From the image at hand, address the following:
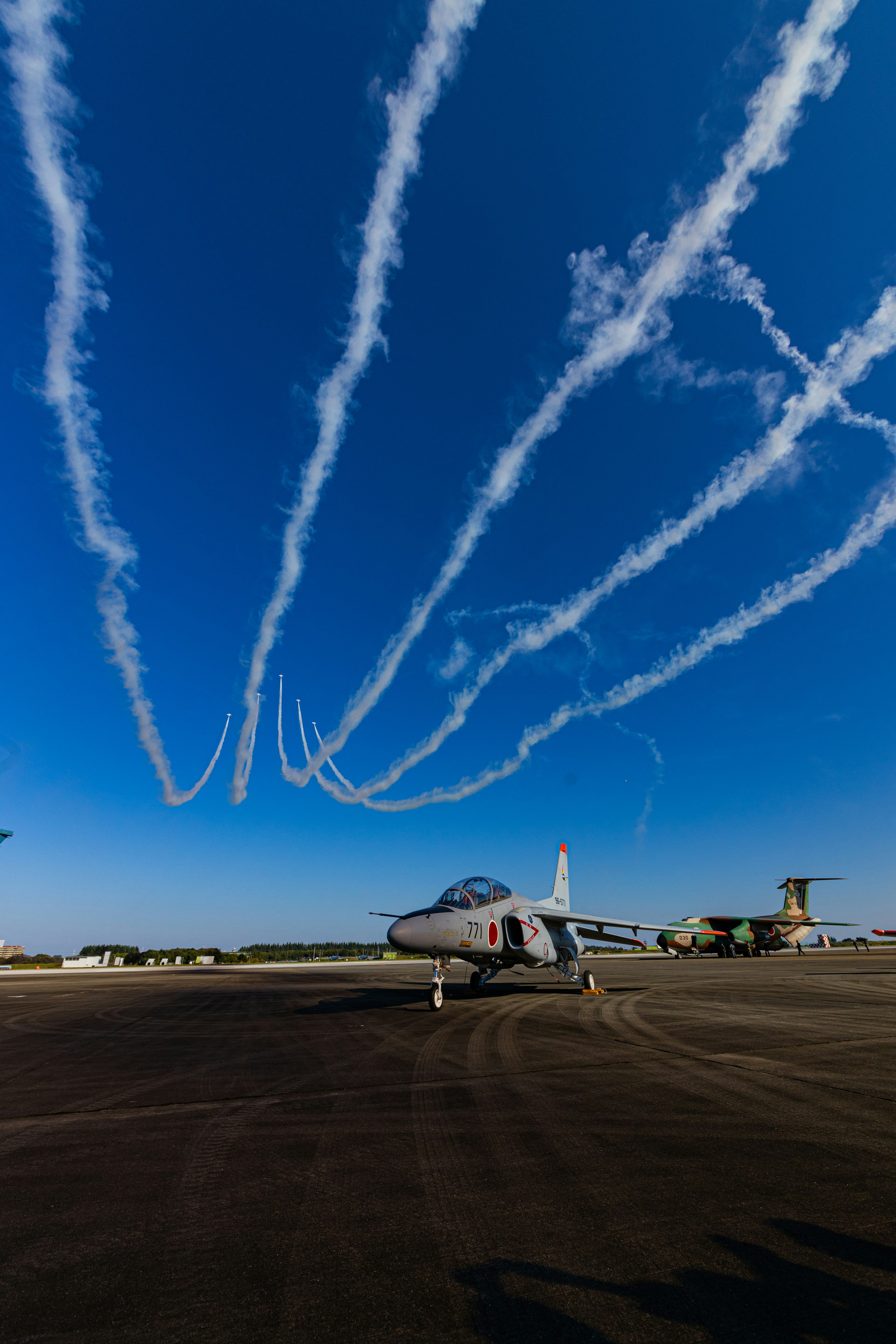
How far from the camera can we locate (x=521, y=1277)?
348cm

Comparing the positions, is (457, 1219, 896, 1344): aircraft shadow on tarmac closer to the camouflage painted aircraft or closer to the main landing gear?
the main landing gear

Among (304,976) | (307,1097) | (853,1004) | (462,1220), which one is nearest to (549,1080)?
(307,1097)

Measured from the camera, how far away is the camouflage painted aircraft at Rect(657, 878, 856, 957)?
49.3 metres

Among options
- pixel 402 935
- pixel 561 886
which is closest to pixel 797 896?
pixel 561 886

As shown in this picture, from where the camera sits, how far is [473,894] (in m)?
18.6

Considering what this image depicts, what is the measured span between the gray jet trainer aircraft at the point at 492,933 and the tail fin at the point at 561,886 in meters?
6.48

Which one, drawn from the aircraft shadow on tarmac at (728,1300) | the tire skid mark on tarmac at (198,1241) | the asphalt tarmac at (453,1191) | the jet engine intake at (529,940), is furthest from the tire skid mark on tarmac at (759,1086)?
the jet engine intake at (529,940)

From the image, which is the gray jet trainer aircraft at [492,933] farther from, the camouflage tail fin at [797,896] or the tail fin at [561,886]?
the camouflage tail fin at [797,896]

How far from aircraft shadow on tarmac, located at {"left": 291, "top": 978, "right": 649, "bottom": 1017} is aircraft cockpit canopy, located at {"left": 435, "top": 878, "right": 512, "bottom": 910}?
Result: 3090 millimetres

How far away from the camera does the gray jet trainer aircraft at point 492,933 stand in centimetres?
1620

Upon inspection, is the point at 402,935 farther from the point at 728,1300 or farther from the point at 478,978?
the point at 728,1300

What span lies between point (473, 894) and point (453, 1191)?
1423cm

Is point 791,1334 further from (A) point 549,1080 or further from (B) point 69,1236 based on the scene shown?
(A) point 549,1080

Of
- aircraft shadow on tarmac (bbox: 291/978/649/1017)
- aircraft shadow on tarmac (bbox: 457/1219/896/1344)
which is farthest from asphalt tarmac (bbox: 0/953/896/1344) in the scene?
aircraft shadow on tarmac (bbox: 291/978/649/1017)
